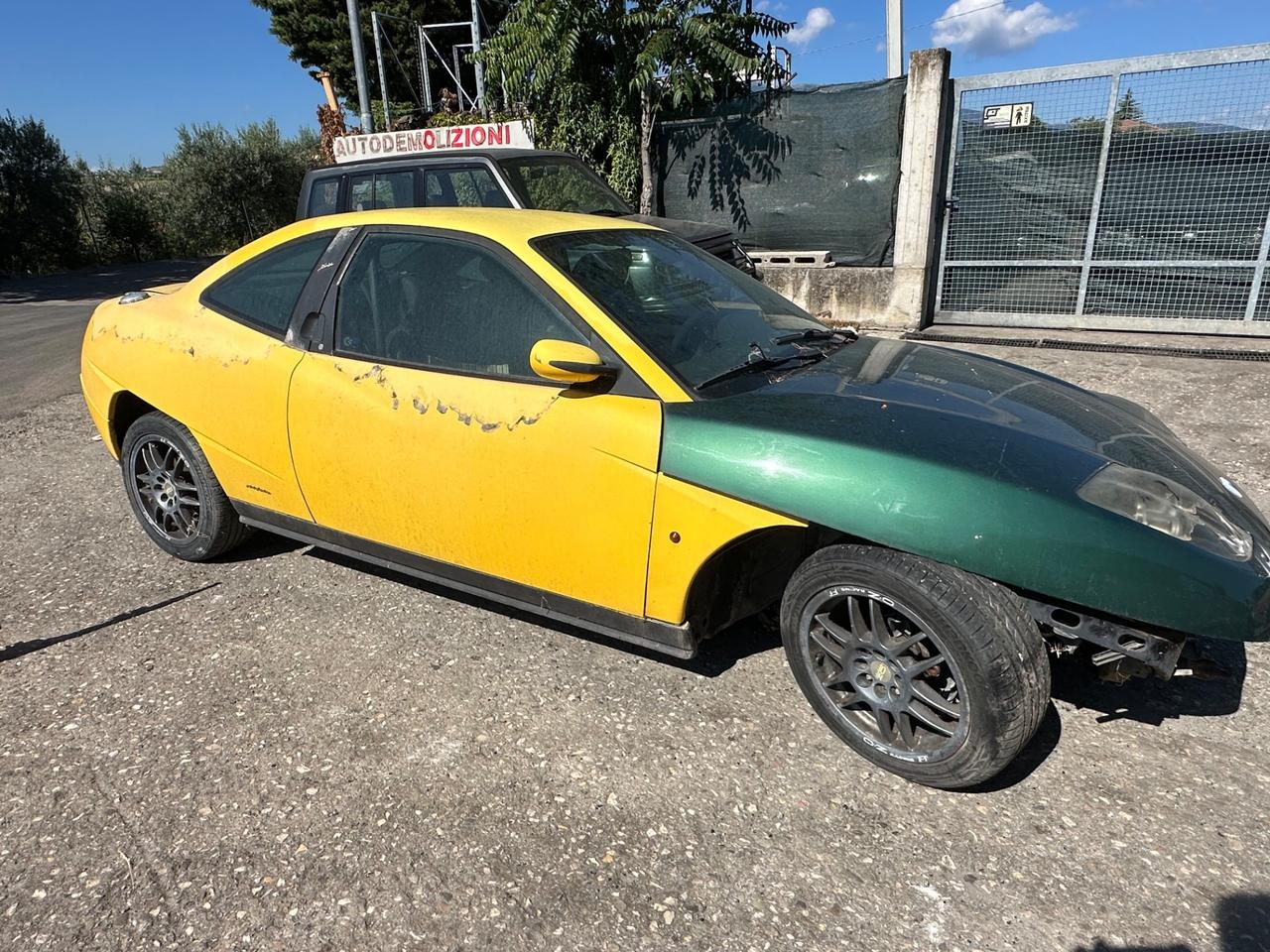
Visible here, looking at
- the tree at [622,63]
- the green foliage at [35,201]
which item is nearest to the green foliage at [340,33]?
the green foliage at [35,201]

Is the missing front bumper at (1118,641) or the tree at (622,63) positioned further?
the tree at (622,63)

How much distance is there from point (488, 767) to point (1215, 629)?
202 centimetres

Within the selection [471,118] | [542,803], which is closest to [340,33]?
[471,118]

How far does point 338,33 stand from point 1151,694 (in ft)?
112

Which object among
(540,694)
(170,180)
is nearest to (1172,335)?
(540,694)

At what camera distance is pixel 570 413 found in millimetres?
2613

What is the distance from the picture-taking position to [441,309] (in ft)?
9.84

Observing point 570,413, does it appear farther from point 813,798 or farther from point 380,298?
point 813,798

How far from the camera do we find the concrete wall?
8.37 m

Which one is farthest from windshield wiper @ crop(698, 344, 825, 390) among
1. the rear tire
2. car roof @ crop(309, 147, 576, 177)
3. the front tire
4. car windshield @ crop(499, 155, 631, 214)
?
car roof @ crop(309, 147, 576, 177)

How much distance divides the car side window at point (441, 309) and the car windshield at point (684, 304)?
0.20 meters

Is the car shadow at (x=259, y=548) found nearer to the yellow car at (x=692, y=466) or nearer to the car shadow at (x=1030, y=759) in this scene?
the yellow car at (x=692, y=466)

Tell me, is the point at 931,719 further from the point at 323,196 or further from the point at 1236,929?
the point at 323,196

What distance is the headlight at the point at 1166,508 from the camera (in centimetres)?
211
